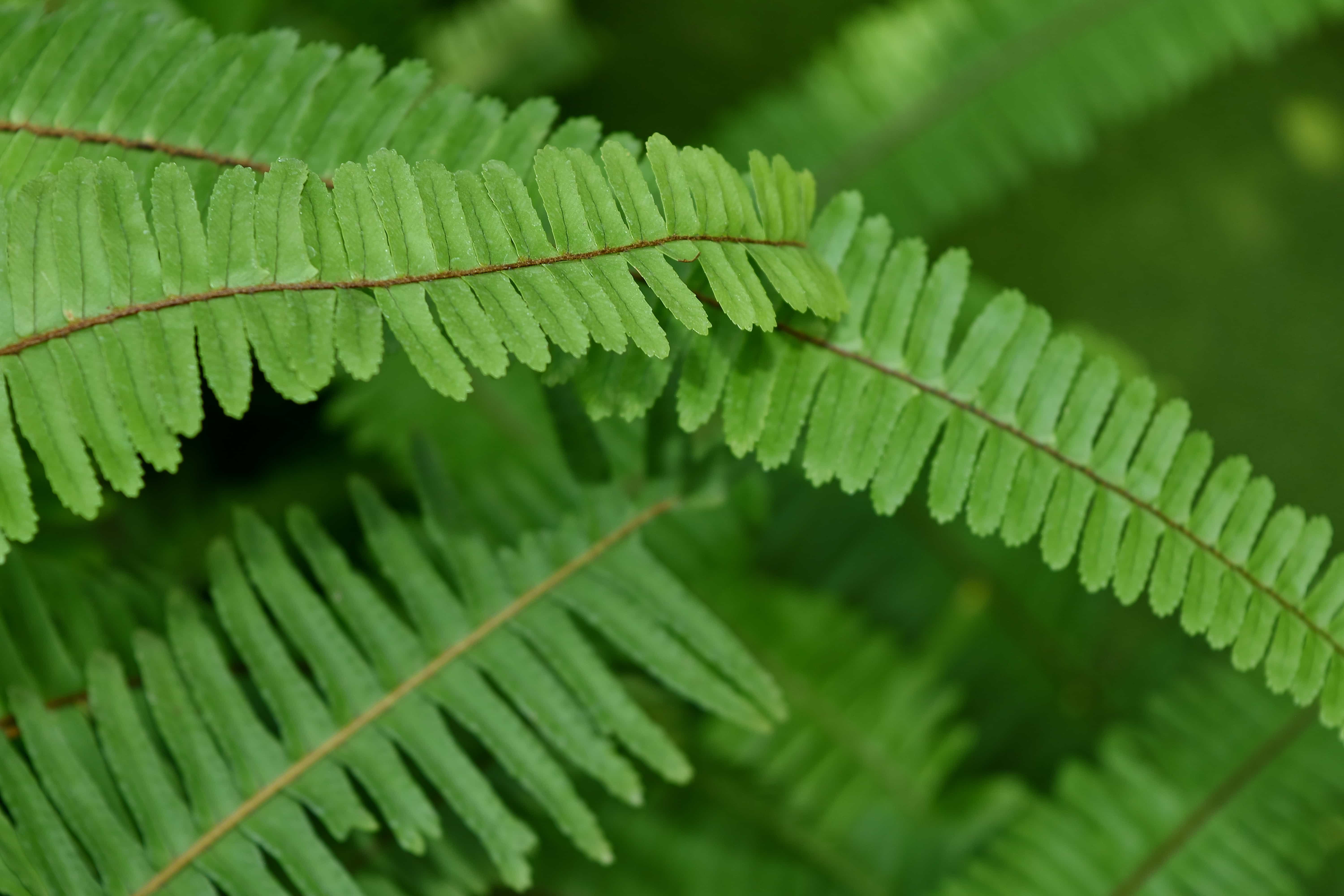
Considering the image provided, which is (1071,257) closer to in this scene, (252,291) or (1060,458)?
(1060,458)

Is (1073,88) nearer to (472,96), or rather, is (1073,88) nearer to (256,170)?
(472,96)

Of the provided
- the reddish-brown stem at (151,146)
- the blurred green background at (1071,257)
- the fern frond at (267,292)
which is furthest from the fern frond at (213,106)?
the blurred green background at (1071,257)

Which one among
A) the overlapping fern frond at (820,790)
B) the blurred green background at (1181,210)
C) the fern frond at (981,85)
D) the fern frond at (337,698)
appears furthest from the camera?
the blurred green background at (1181,210)

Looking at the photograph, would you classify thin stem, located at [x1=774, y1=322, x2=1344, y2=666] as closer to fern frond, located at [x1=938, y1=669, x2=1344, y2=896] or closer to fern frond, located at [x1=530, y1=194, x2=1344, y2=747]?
fern frond, located at [x1=530, y1=194, x2=1344, y2=747]

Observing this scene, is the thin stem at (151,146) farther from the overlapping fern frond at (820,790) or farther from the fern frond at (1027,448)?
the overlapping fern frond at (820,790)


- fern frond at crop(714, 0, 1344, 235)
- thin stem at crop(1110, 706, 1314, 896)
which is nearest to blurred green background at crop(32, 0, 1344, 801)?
fern frond at crop(714, 0, 1344, 235)
